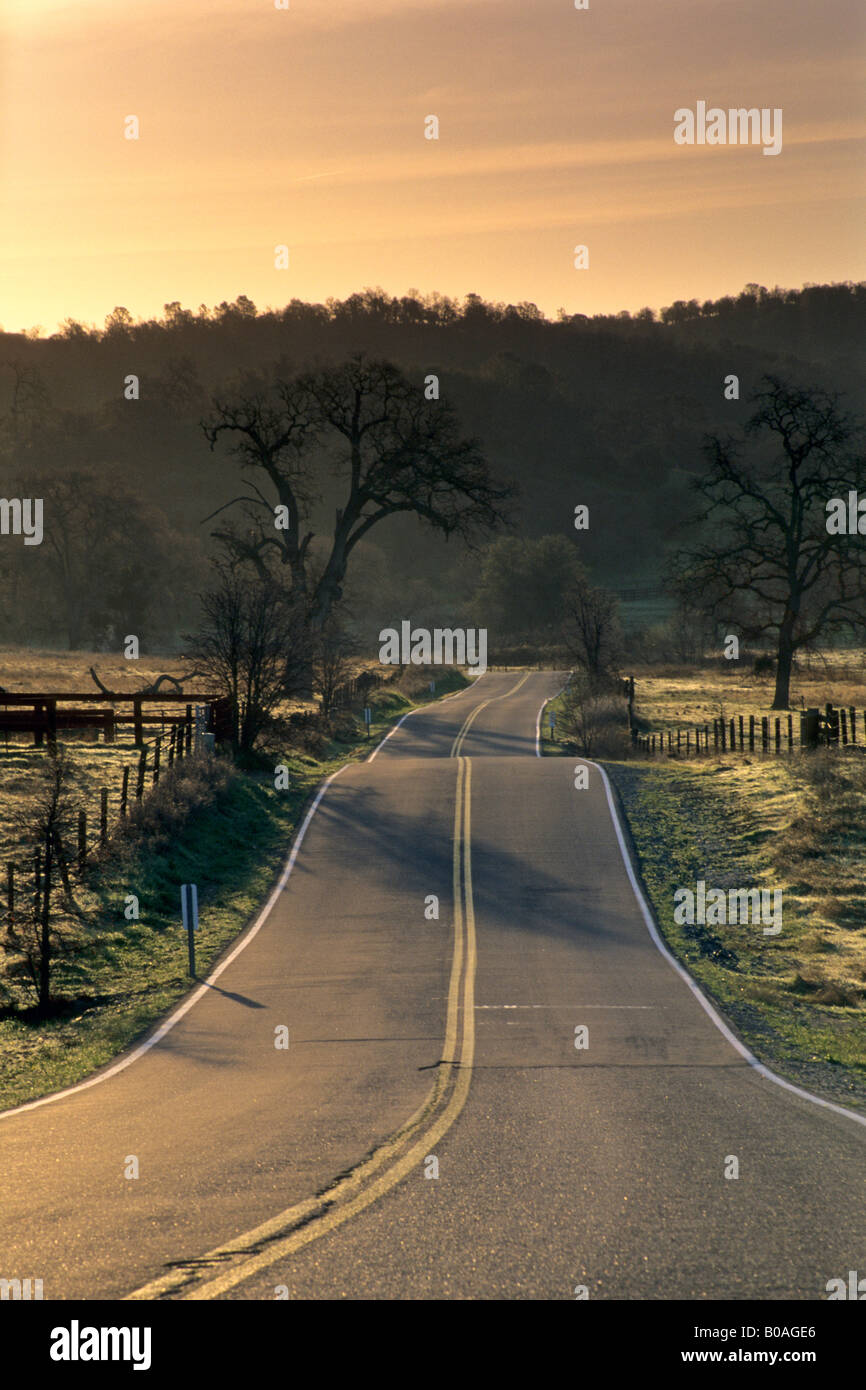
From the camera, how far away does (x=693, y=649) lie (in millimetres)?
89562

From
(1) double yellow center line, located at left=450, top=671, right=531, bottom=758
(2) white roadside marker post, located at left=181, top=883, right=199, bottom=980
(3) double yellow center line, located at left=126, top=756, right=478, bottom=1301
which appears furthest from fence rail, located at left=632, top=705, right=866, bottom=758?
(3) double yellow center line, located at left=126, top=756, right=478, bottom=1301

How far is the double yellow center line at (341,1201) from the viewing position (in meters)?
6.41

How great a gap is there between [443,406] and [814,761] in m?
31.1

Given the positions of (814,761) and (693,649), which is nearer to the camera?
(814,761)

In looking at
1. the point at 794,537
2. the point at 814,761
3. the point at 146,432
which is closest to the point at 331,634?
the point at 794,537

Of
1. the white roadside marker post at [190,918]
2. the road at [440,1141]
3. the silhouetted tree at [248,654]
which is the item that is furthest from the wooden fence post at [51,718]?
the white roadside marker post at [190,918]

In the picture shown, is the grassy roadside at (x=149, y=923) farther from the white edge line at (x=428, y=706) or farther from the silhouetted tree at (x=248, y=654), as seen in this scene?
the white edge line at (x=428, y=706)

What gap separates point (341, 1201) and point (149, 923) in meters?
13.6

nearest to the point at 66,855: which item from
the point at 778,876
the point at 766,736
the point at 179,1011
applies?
the point at 179,1011

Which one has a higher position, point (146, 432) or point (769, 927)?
point (146, 432)

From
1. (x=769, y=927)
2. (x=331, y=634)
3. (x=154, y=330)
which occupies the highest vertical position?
(x=154, y=330)

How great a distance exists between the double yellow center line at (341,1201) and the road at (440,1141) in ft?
0.08

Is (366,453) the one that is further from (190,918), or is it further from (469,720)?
(190,918)

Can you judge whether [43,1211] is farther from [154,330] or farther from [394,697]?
[154,330]
